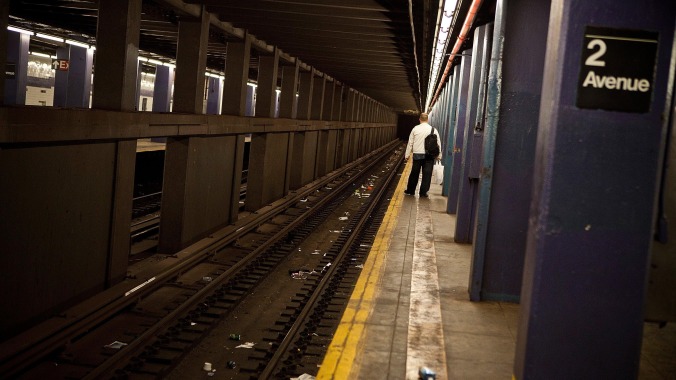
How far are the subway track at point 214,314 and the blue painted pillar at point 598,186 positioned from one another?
310 centimetres

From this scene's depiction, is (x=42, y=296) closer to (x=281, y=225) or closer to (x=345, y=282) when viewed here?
(x=345, y=282)

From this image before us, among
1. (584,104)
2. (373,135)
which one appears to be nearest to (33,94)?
(584,104)

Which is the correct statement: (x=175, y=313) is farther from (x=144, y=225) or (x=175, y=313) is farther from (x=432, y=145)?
(x=432, y=145)

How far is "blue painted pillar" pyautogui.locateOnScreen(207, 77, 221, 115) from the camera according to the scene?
27.9 meters

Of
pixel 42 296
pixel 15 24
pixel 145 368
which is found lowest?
pixel 145 368

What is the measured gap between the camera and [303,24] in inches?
444

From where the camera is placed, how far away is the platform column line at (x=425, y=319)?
5.23 m

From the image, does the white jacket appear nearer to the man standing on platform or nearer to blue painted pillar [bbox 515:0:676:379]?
the man standing on platform

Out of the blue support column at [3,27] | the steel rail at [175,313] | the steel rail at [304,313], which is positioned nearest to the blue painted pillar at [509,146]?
the steel rail at [304,313]

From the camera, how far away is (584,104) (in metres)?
3.11

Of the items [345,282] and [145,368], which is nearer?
[145,368]

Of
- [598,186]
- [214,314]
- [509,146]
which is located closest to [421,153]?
[509,146]

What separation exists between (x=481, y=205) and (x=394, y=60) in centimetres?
997

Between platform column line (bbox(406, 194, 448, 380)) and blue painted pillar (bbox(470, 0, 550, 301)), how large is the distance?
23.7 inches
